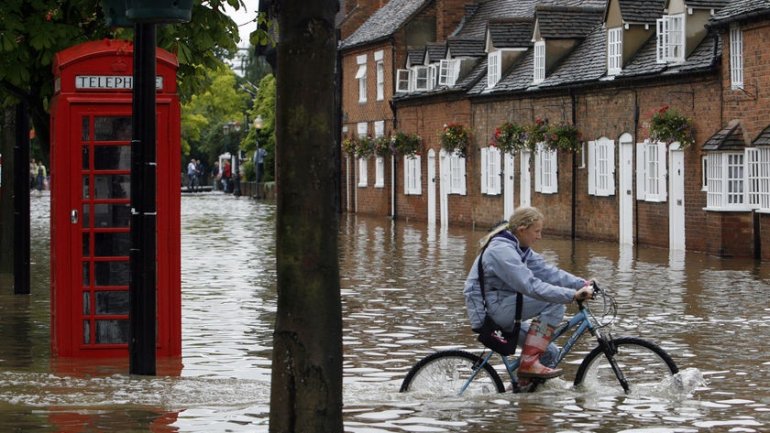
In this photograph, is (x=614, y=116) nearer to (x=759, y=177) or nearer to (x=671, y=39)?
(x=671, y=39)

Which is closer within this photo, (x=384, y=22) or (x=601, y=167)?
(x=601, y=167)

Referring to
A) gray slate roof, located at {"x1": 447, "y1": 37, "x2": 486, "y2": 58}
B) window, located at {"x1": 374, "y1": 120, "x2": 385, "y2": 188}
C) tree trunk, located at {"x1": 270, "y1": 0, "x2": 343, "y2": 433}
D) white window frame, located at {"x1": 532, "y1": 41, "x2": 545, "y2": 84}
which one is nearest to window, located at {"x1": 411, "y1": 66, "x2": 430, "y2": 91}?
gray slate roof, located at {"x1": 447, "y1": 37, "x2": 486, "y2": 58}

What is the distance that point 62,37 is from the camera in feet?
52.2

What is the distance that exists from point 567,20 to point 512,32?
392 centimetres

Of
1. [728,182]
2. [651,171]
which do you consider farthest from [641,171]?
[728,182]

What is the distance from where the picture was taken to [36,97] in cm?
1662

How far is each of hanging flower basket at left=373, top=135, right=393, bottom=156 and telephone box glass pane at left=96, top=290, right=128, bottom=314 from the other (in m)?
40.9

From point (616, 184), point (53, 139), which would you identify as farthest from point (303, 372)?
point (616, 184)

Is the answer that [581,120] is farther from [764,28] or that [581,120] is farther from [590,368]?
[590,368]

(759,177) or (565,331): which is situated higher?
(759,177)

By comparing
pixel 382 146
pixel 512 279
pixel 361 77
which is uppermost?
pixel 361 77

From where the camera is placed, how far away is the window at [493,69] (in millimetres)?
45938

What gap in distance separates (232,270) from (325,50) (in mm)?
18782

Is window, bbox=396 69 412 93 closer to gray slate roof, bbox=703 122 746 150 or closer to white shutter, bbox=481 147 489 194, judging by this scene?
white shutter, bbox=481 147 489 194
